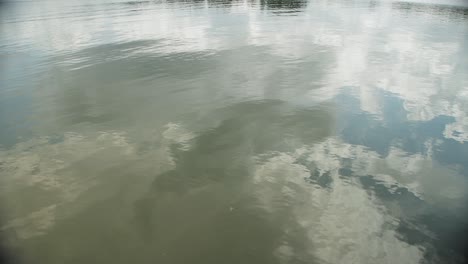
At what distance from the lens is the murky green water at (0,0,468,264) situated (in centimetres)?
864

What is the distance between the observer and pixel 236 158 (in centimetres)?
1259

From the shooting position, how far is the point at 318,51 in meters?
29.5

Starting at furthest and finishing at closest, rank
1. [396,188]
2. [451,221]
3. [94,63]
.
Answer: [94,63], [396,188], [451,221]

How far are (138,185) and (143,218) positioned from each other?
1.84 m

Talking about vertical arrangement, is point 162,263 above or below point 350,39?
below

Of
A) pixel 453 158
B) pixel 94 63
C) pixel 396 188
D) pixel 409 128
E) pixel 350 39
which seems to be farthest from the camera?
pixel 350 39

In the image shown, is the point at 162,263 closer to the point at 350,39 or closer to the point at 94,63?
the point at 94,63

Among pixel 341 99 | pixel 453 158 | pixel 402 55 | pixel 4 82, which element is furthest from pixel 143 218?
pixel 402 55

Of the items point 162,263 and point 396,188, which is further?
point 396,188

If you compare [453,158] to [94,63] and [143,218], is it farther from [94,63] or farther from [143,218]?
[94,63]

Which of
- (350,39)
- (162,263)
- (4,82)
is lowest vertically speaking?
(162,263)

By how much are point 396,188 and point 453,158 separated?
12.7 ft

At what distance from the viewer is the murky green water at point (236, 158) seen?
340 inches

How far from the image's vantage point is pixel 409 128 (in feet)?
48.4
